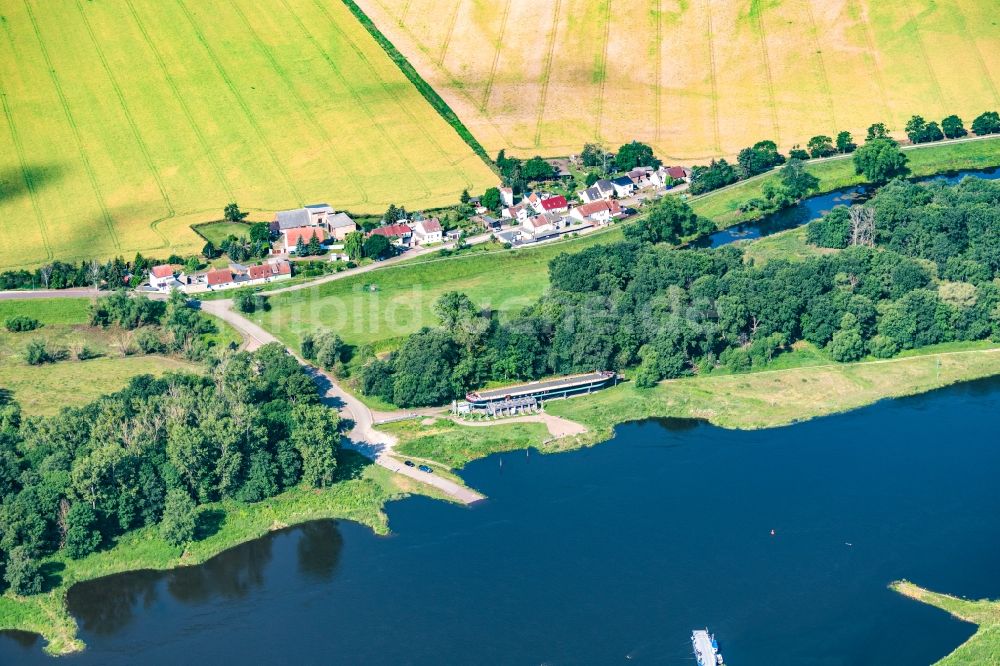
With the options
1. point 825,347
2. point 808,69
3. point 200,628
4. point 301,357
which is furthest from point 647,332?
point 808,69

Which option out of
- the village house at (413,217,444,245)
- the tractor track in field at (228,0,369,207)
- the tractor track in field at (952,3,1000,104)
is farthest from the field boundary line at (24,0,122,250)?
the tractor track in field at (952,3,1000,104)

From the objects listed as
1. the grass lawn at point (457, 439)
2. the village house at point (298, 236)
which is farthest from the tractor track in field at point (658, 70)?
the grass lawn at point (457, 439)

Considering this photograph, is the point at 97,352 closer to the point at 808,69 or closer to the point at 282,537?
the point at 282,537

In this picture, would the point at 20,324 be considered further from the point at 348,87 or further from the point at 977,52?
the point at 977,52

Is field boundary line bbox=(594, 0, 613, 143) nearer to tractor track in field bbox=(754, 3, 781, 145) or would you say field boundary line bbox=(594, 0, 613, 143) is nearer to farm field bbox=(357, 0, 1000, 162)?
farm field bbox=(357, 0, 1000, 162)

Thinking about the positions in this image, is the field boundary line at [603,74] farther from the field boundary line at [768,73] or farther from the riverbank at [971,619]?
the riverbank at [971,619]
